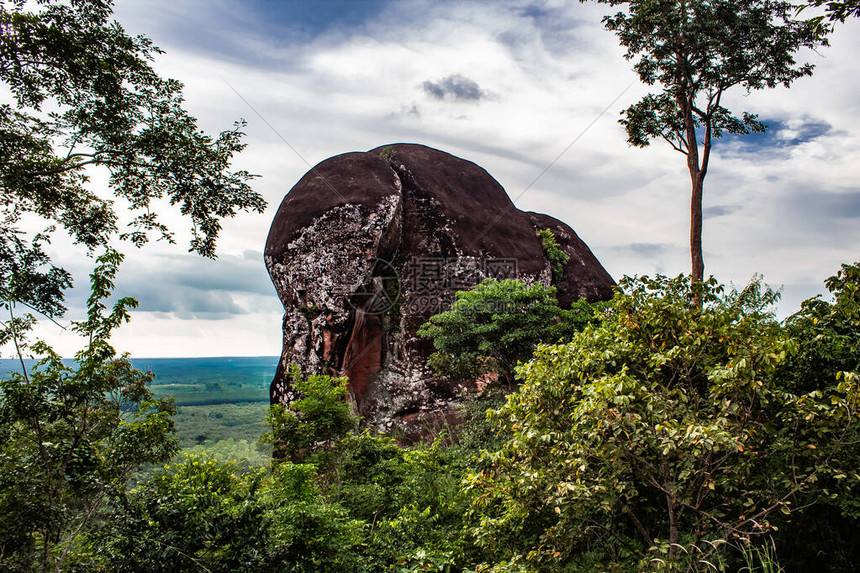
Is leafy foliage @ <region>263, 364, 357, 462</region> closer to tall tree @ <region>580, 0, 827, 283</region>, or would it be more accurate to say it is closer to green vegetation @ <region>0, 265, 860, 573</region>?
green vegetation @ <region>0, 265, 860, 573</region>

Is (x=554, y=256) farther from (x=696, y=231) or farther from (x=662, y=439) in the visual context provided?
(x=662, y=439)

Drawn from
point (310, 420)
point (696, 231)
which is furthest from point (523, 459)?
point (696, 231)

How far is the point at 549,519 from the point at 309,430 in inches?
213

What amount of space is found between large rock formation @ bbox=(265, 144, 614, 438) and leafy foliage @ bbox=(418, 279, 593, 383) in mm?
3721

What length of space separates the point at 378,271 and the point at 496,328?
6633 millimetres

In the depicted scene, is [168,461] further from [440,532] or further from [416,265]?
[416,265]

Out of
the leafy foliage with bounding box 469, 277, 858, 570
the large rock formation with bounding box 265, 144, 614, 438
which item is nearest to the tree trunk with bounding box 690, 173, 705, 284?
the large rock formation with bounding box 265, 144, 614, 438

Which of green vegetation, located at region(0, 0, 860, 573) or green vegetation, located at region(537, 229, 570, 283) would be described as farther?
green vegetation, located at region(537, 229, 570, 283)

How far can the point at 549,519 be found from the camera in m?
5.34

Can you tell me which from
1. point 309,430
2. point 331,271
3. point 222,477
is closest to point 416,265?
point 331,271

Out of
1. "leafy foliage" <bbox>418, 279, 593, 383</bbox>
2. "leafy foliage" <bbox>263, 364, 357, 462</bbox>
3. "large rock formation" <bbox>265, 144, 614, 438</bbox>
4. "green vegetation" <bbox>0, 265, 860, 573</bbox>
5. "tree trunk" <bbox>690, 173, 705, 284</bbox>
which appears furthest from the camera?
"large rock formation" <bbox>265, 144, 614, 438</bbox>

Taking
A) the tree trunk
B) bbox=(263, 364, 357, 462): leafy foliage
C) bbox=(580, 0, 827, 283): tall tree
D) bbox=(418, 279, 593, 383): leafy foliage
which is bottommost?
bbox=(263, 364, 357, 462): leafy foliage

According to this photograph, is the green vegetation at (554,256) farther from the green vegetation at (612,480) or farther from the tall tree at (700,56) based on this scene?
the green vegetation at (612,480)

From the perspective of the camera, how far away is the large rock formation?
52.9ft
